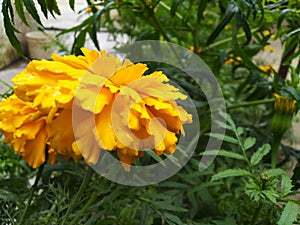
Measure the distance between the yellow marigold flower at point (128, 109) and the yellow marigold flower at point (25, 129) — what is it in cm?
7

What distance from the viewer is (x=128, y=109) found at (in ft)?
1.00

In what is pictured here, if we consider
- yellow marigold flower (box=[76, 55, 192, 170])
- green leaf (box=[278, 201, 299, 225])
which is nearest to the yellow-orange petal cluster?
yellow marigold flower (box=[76, 55, 192, 170])

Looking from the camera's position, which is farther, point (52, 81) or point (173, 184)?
point (173, 184)

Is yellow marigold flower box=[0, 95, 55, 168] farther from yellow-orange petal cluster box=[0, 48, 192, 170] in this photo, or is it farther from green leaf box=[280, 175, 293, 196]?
green leaf box=[280, 175, 293, 196]

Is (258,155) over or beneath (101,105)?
beneath

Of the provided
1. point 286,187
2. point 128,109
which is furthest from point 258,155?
point 128,109

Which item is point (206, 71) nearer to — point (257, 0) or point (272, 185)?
point (257, 0)

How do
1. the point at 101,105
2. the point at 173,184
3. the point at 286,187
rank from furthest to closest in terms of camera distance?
the point at 173,184
the point at 286,187
the point at 101,105

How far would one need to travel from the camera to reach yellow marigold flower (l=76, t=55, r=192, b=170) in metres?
0.30

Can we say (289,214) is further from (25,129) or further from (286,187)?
(25,129)

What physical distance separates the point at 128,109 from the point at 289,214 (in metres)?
0.19

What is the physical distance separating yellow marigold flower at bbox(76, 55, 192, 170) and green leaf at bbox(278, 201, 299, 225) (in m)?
0.13

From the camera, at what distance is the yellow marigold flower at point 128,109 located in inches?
11.8

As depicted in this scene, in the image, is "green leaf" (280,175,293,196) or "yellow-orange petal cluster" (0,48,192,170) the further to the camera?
"green leaf" (280,175,293,196)
